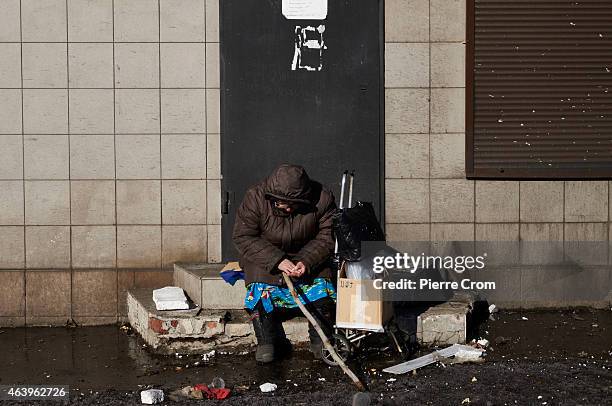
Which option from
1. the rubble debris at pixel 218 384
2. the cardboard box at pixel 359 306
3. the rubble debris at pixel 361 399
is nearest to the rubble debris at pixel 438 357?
the cardboard box at pixel 359 306

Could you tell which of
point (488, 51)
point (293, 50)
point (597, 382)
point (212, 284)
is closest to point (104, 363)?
point (212, 284)

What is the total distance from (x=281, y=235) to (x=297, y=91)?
5.45 feet

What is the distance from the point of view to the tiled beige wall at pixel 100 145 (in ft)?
25.2

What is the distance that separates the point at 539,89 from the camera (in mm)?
7828

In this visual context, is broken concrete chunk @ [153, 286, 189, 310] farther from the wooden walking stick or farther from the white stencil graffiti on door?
the white stencil graffiti on door

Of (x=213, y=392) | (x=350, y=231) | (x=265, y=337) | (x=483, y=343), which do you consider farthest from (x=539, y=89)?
(x=213, y=392)

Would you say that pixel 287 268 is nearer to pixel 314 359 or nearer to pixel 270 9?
pixel 314 359

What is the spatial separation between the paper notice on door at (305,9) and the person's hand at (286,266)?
237cm

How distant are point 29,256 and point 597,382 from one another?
15.6 ft

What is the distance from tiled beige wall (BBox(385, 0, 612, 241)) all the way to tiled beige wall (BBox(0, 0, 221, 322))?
1573 millimetres

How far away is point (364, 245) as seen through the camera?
6.73 m

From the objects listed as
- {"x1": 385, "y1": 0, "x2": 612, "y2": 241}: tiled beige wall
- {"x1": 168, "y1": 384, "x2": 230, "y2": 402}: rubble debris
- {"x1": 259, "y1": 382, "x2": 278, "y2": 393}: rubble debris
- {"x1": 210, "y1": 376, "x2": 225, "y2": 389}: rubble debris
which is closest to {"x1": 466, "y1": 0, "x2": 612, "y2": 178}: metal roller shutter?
{"x1": 385, "y1": 0, "x2": 612, "y2": 241}: tiled beige wall

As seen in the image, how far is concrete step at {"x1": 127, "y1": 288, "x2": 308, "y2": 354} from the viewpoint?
6805mm

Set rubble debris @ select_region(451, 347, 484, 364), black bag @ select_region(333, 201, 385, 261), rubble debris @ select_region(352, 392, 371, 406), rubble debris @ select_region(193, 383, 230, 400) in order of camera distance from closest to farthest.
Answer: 1. rubble debris @ select_region(352, 392, 371, 406)
2. rubble debris @ select_region(193, 383, 230, 400)
3. black bag @ select_region(333, 201, 385, 261)
4. rubble debris @ select_region(451, 347, 484, 364)
